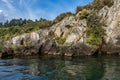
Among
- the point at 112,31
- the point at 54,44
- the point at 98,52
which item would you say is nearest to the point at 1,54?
the point at 54,44

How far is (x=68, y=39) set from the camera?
70.7m

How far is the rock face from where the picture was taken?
2534 inches

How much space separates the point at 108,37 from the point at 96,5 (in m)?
16.6

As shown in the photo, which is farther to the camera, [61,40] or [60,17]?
Answer: [60,17]

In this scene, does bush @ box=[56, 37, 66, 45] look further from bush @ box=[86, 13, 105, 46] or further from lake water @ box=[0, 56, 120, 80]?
lake water @ box=[0, 56, 120, 80]

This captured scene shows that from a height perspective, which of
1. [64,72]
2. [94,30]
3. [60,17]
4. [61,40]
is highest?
[60,17]

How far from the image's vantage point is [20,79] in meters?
28.6

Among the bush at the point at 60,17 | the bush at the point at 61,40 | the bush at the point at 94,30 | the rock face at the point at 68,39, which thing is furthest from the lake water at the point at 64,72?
the bush at the point at 60,17

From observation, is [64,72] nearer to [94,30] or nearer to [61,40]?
[94,30]

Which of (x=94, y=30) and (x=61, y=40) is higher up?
(x=94, y=30)

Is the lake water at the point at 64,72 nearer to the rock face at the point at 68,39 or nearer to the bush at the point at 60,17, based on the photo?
the rock face at the point at 68,39

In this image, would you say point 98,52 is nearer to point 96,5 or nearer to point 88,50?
point 88,50

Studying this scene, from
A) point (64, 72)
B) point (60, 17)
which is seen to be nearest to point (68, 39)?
point (60, 17)

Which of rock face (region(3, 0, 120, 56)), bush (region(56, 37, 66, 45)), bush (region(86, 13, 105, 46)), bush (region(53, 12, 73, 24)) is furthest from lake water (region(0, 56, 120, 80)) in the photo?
bush (region(53, 12, 73, 24))
